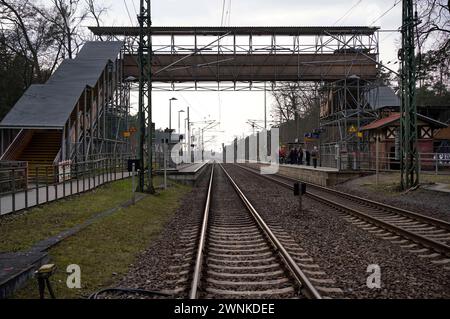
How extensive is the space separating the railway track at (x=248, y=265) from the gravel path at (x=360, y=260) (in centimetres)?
39

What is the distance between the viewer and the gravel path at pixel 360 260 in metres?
6.67

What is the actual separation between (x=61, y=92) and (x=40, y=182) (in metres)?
15.1

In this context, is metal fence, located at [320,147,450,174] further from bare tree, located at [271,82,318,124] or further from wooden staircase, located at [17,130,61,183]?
bare tree, located at [271,82,318,124]

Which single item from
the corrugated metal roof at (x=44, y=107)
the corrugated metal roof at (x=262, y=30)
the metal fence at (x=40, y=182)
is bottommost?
the metal fence at (x=40, y=182)

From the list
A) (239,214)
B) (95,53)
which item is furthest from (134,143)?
(239,214)

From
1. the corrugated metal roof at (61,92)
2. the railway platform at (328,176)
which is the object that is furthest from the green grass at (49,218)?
the railway platform at (328,176)

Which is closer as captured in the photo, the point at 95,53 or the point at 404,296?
the point at 404,296

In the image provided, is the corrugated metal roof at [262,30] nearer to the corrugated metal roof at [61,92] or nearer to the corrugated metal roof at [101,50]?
the corrugated metal roof at [101,50]

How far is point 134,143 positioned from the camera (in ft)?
184

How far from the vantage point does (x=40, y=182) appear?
55.3 feet

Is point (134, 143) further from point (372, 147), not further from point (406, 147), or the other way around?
point (406, 147)

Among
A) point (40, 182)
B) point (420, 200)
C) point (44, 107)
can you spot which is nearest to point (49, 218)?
point (40, 182)
